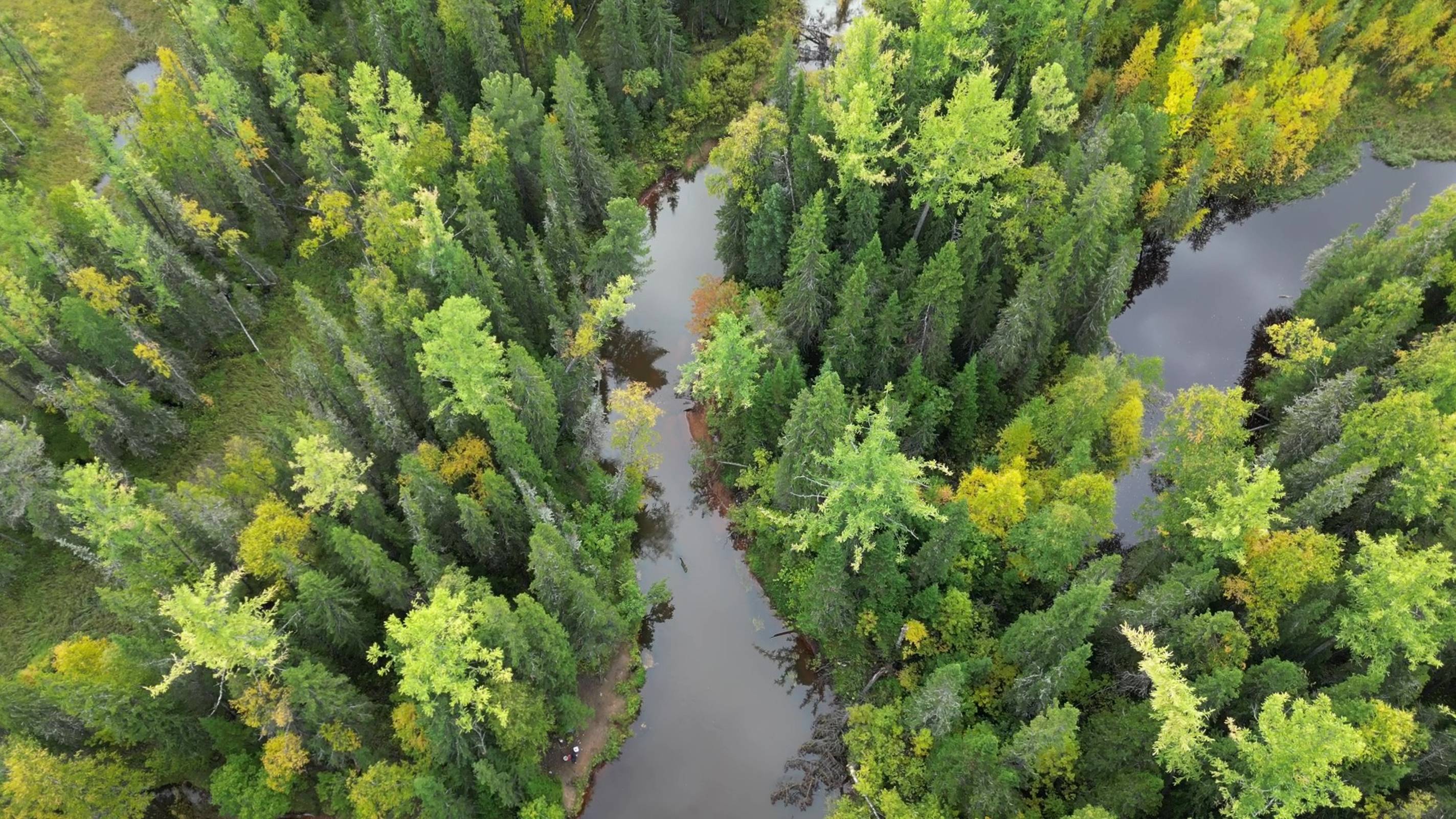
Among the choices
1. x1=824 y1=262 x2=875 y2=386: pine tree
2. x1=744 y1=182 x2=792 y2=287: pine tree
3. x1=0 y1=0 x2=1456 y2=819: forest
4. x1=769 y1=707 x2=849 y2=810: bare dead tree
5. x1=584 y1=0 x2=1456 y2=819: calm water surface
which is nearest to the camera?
x1=0 y1=0 x2=1456 y2=819: forest

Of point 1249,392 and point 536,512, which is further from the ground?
point 1249,392

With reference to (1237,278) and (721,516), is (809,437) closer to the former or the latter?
(721,516)

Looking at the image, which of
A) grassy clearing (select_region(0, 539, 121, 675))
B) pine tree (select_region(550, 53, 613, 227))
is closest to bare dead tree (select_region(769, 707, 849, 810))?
grassy clearing (select_region(0, 539, 121, 675))

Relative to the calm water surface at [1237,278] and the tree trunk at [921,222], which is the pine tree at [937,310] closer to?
the tree trunk at [921,222]

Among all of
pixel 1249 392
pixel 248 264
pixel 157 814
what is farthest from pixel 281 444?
pixel 1249 392

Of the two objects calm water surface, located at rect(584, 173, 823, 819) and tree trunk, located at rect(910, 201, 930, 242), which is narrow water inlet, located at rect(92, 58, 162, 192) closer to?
calm water surface, located at rect(584, 173, 823, 819)

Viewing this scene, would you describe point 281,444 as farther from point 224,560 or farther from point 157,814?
point 157,814
